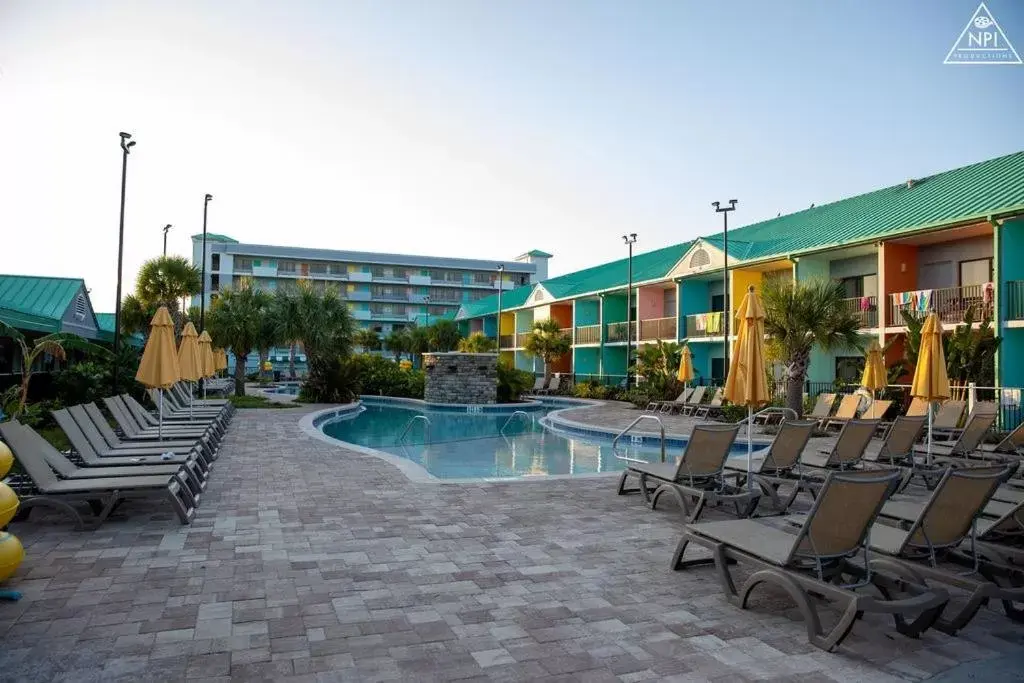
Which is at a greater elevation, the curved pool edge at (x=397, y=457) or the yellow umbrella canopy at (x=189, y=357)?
the yellow umbrella canopy at (x=189, y=357)

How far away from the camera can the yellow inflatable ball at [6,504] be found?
400cm

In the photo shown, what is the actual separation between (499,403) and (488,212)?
7.87 metres

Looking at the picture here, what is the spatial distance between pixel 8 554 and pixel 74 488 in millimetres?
1989

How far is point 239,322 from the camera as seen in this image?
25.3m

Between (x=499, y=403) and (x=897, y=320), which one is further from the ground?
(x=897, y=320)

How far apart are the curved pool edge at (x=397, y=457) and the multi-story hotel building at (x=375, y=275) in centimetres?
3659

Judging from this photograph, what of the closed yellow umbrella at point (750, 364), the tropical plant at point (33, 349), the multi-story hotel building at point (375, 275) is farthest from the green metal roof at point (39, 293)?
the multi-story hotel building at point (375, 275)

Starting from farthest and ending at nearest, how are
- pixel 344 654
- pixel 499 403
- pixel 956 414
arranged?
pixel 499 403, pixel 956 414, pixel 344 654

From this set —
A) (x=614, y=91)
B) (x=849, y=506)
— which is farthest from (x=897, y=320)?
(x=849, y=506)

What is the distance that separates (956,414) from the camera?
1291 cm

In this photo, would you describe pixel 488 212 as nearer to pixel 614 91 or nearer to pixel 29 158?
pixel 614 91

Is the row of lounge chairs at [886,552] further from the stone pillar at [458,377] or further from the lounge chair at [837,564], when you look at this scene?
the stone pillar at [458,377]

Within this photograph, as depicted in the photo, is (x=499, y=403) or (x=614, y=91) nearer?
(x=614, y=91)

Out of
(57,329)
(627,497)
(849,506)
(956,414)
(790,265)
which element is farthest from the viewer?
(790,265)
